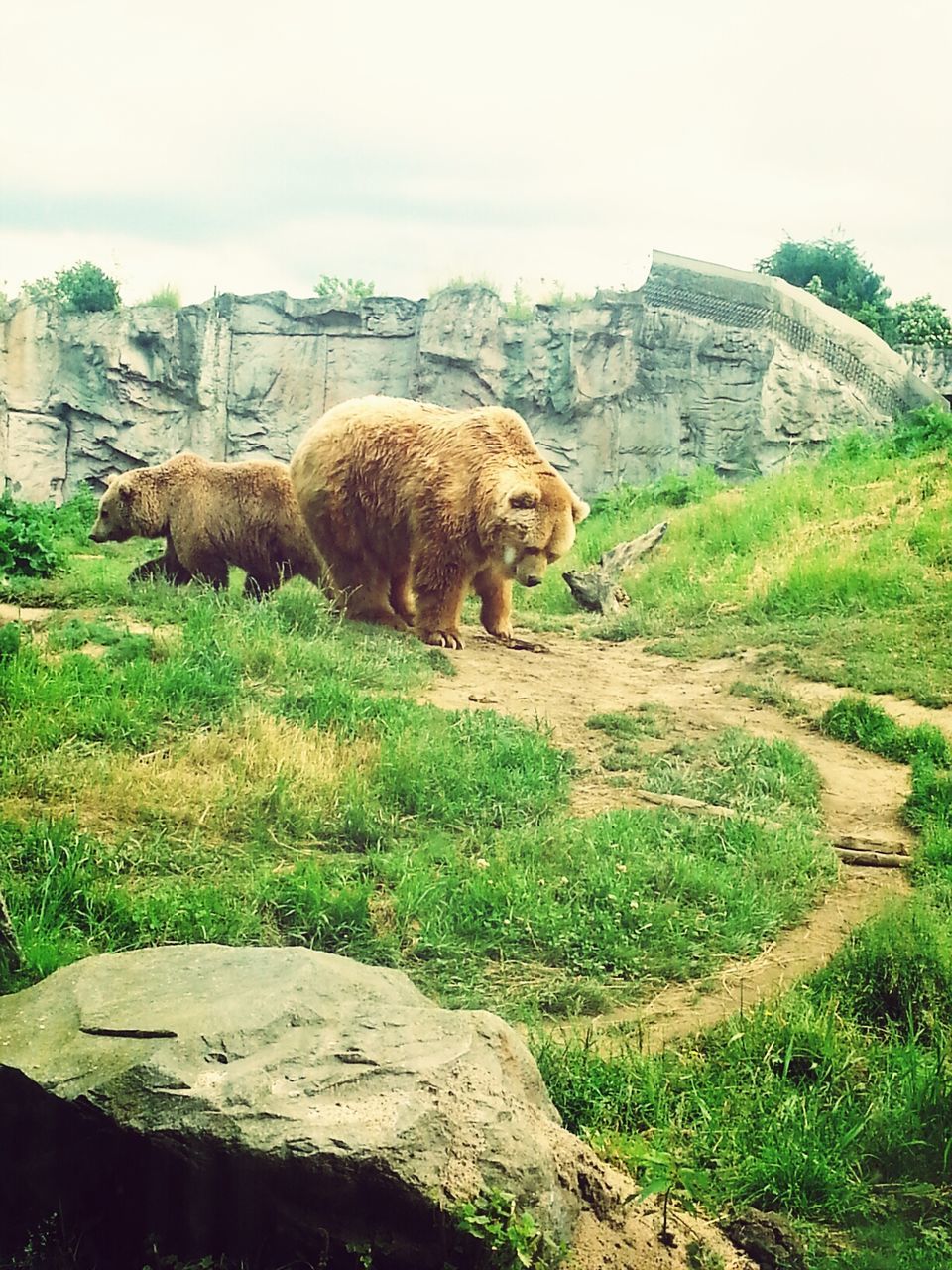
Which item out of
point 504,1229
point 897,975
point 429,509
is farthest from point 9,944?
point 429,509

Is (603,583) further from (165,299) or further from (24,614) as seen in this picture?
(165,299)

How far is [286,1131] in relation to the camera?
212cm

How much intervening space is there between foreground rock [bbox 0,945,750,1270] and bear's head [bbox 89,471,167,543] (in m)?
7.02

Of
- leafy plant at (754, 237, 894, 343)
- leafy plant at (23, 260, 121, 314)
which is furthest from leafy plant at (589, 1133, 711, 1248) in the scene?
leafy plant at (23, 260, 121, 314)

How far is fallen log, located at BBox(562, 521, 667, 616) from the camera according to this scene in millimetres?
9805

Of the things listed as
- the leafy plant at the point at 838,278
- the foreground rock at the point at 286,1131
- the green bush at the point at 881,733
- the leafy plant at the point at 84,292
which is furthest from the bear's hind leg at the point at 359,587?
the leafy plant at the point at 84,292

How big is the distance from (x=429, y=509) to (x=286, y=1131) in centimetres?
611

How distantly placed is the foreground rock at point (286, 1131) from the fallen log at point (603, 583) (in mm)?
7265

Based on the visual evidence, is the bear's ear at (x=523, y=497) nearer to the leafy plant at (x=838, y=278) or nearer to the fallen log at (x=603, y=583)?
the fallen log at (x=603, y=583)

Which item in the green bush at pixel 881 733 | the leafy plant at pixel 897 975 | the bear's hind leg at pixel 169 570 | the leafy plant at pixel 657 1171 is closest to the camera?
the leafy plant at pixel 657 1171

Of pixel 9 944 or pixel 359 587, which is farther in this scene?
pixel 359 587

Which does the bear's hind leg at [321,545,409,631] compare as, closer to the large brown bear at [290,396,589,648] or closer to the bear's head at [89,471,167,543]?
the large brown bear at [290,396,589,648]

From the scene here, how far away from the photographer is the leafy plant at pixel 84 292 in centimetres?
1850

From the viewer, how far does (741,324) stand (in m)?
17.0
